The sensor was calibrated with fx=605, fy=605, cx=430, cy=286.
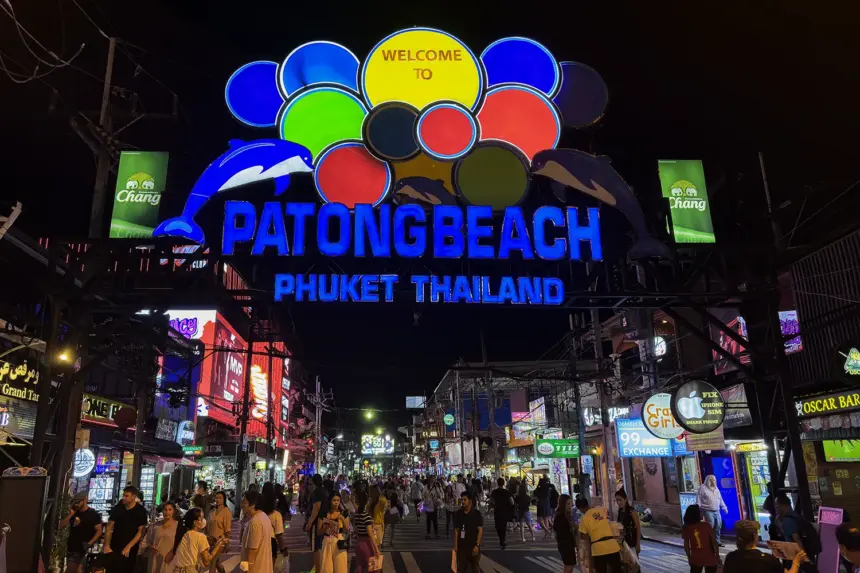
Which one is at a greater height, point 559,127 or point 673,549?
point 559,127

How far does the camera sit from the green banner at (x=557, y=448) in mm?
26031

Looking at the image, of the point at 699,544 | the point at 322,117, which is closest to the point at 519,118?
the point at 322,117

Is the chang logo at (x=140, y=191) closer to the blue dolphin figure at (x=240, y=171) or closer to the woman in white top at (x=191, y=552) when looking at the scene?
the blue dolphin figure at (x=240, y=171)

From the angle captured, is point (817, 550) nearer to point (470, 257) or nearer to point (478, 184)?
point (470, 257)

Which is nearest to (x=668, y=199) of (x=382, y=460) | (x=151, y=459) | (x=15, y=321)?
(x=15, y=321)

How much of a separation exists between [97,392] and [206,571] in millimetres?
18350

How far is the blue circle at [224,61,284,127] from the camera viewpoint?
45.8 ft

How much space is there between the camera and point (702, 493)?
1630cm

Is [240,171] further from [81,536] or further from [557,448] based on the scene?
[557,448]

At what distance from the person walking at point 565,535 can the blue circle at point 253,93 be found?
10341 millimetres

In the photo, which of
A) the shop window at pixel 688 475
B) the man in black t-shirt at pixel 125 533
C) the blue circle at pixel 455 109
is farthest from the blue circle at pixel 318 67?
the shop window at pixel 688 475

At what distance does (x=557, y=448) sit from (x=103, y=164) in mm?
20414

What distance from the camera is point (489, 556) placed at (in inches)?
643

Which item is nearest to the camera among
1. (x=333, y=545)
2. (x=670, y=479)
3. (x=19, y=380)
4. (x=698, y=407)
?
(x=333, y=545)
